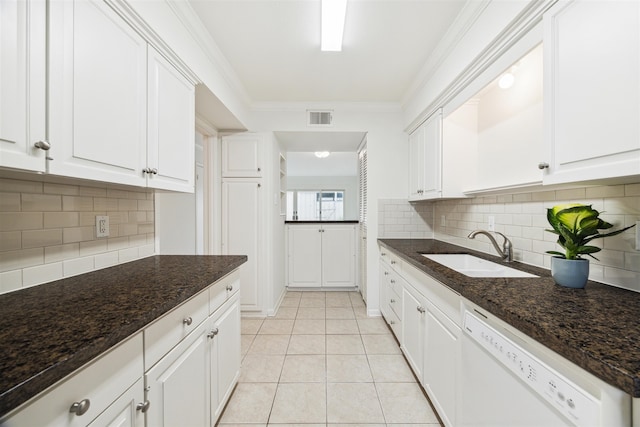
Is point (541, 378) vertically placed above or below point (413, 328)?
above

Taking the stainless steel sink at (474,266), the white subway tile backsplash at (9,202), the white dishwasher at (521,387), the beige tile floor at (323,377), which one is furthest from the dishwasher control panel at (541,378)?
the white subway tile backsplash at (9,202)

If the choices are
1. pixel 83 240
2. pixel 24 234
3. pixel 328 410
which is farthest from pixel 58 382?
pixel 328 410

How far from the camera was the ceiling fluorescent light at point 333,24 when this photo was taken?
152 centimetres

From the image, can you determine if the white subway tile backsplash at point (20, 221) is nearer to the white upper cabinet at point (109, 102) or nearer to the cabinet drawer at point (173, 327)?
the white upper cabinet at point (109, 102)

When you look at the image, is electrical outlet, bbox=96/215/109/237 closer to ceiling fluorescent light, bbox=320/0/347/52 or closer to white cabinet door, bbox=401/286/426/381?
ceiling fluorescent light, bbox=320/0/347/52

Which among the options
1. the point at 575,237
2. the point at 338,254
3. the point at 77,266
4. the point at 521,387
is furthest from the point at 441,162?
the point at 77,266

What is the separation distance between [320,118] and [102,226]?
7.55 ft

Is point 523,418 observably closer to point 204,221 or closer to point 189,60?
point 189,60

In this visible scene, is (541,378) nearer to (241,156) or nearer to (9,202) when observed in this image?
(9,202)

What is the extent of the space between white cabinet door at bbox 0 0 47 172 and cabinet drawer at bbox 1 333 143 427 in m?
0.62

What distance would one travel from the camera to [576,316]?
81cm

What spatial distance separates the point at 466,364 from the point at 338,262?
286 cm

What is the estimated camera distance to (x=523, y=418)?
80cm

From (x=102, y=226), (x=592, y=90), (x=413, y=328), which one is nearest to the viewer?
(x=592, y=90)
